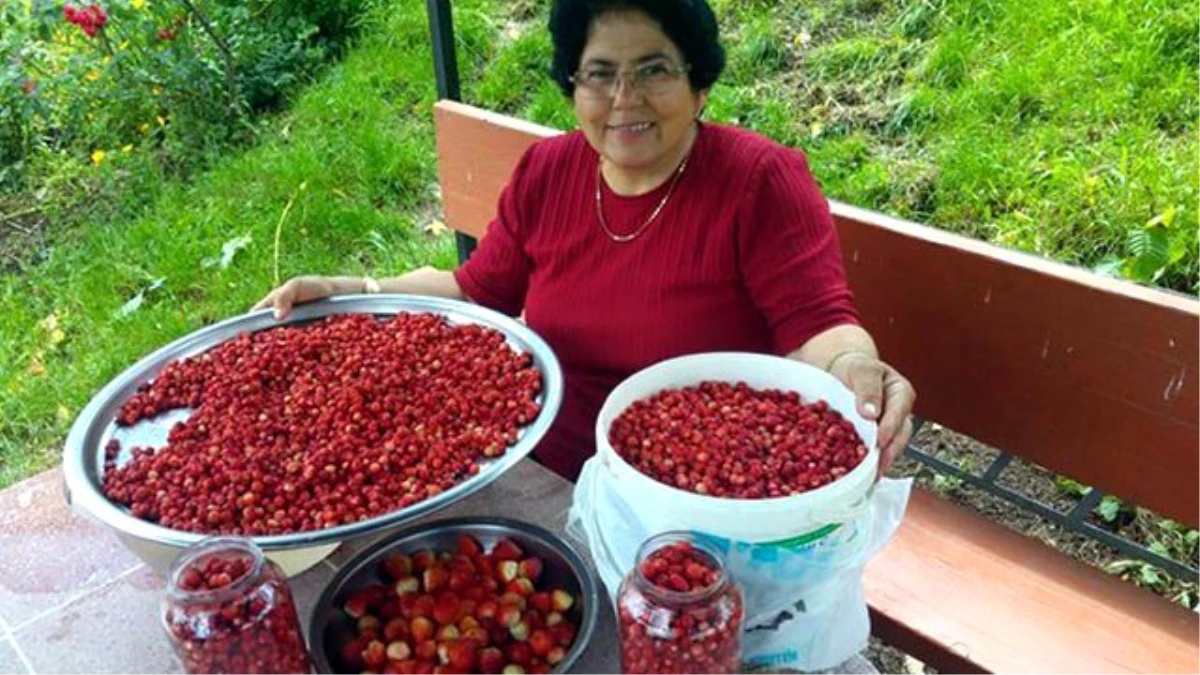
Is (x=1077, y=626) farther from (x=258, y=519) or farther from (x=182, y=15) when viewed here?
(x=182, y=15)

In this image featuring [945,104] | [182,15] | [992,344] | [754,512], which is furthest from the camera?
[182,15]

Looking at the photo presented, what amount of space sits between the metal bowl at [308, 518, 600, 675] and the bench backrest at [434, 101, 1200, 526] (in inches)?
35.8

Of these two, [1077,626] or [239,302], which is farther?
[239,302]

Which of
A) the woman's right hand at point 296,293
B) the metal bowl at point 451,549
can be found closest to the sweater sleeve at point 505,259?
the woman's right hand at point 296,293

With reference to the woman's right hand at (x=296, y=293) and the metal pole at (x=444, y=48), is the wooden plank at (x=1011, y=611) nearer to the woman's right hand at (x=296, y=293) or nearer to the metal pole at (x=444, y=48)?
the woman's right hand at (x=296, y=293)

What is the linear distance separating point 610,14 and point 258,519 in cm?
96

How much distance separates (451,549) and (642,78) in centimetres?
83

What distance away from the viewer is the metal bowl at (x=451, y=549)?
1.13 meters

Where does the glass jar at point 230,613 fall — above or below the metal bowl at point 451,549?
above

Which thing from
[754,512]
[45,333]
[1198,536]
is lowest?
[45,333]

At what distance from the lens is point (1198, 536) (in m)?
2.15

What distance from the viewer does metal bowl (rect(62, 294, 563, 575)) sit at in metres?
1.19

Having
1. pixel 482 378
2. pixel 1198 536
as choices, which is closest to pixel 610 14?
pixel 482 378

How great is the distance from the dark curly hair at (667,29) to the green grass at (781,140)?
1.22m
